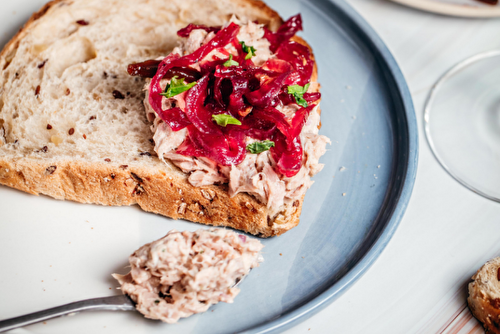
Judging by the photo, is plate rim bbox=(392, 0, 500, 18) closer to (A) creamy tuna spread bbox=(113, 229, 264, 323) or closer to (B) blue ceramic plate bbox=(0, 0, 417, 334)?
(B) blue ceramic plate bbox=(0, 0, 417, 334)

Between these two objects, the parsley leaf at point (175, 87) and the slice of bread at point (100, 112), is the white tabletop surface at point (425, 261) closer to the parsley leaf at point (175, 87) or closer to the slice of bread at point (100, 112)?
the slice of bread at point (100, 112)

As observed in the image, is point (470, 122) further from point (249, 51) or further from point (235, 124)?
point (235, 124)

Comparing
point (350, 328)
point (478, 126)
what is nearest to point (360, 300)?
point (350, 328)

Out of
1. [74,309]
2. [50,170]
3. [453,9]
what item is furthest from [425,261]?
[50,170]

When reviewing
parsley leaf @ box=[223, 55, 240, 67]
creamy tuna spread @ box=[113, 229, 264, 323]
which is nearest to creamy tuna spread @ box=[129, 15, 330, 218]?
parsley leaf @ box=[223, 55, 240, 67]

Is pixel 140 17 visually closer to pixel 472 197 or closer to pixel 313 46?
pixel 313 46

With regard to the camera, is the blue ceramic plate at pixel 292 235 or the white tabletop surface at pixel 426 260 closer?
the blue ceramic plate at pixel 292 235

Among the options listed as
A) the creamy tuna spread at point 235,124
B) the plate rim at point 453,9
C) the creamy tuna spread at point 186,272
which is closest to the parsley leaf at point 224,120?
the creamy tuna spread at point 235,124
